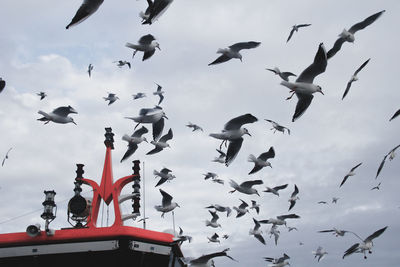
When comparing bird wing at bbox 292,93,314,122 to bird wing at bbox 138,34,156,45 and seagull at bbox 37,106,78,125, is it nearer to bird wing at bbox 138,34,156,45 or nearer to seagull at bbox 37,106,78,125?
bird wing at bbox 138,34,156,45

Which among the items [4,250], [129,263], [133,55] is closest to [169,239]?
[129,263]

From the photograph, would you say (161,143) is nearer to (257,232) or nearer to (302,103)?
(302,103)

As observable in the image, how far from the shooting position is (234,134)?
12.0m

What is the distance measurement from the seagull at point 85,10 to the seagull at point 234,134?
6.05 meters

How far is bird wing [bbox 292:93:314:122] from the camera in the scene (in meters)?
10.3

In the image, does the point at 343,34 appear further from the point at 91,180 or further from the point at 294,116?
the point at 91,180

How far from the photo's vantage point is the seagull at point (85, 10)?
5.52m

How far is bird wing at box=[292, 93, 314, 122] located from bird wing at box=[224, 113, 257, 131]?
145 cm

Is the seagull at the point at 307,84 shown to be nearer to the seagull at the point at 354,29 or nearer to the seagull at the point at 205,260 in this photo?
the seagull at the point at 354,29

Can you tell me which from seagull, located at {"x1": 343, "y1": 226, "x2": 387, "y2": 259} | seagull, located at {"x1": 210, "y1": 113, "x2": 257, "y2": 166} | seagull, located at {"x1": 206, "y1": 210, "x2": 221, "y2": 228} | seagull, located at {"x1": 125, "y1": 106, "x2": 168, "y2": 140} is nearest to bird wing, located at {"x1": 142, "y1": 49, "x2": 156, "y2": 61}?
seagull, located at {"x1": 125, "y1": 106, "x2": 168, "y2": 140}

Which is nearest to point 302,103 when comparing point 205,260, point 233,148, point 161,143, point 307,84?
point 307,84

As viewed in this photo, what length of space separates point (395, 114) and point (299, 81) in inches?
128

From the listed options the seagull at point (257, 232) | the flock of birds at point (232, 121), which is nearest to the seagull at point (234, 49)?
the flock of birds at point (232, 121)

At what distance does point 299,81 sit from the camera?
33.3ft
